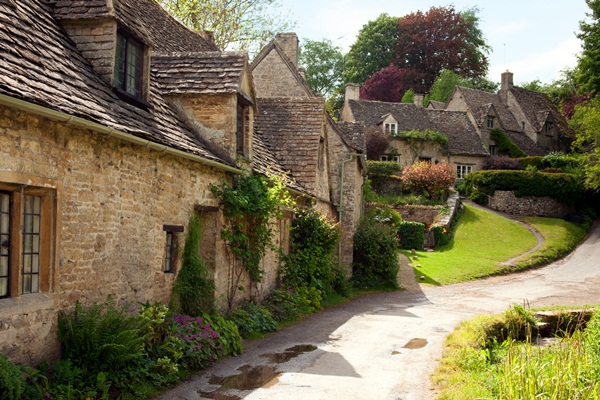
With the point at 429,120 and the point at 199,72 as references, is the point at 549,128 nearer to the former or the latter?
the point at 429,120

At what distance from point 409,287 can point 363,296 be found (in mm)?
3228

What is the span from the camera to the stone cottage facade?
745 cm

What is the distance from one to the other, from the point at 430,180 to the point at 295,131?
21858 mm

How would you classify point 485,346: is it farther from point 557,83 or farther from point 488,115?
point 557,83

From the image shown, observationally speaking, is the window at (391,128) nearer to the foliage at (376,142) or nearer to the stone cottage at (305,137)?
the foliage at (376,142)

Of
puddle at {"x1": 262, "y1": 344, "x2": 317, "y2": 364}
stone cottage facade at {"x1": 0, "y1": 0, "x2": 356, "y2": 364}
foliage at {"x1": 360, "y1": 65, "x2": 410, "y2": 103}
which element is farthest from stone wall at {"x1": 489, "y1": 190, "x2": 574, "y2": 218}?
puddle at {"x1": 262, "y1": 344, "x2": 317, "y2": 364}

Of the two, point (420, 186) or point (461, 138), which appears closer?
point (420, 186)

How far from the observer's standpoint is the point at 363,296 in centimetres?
2227

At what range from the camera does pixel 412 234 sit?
34031 millimetres

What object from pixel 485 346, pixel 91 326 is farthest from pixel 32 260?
pixel 485 346

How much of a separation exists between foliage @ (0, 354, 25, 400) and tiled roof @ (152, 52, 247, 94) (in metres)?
7.94

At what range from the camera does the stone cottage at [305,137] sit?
20922mm

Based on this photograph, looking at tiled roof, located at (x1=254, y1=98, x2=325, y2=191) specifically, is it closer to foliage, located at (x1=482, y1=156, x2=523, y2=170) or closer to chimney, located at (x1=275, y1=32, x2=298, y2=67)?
chimney, located at (x1=275, y1=32, x2=298, y2=67)

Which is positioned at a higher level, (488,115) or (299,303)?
(488,115)
